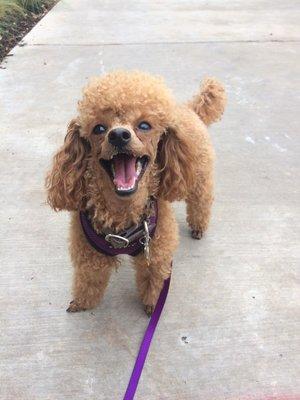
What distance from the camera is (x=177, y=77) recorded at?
17.8 ft

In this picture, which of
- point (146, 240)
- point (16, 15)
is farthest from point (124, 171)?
point (16, 15)

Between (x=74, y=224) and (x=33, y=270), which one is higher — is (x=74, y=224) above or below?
above

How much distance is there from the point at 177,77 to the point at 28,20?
10.3 ft

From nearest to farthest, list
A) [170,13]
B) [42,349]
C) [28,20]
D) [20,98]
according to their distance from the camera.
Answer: [42,349] → [20,98] → [28,20] → [170,13]

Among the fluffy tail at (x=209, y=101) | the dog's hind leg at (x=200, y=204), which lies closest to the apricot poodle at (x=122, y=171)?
the dog's hind leg at (x=200, y=204)

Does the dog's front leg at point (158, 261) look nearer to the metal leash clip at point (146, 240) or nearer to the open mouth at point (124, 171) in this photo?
the metal leash clip at point (146, 240)

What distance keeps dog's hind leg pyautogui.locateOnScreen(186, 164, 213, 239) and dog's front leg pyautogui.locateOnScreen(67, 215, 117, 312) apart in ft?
2.46

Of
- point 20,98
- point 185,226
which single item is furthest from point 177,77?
point 185,226

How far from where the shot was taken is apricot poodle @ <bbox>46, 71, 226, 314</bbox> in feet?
6.56

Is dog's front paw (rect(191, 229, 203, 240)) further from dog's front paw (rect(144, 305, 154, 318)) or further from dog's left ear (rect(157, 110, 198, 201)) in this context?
dog's left ear (rect(157, 110, 198, 201))

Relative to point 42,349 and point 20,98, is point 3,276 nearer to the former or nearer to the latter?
point 42,349

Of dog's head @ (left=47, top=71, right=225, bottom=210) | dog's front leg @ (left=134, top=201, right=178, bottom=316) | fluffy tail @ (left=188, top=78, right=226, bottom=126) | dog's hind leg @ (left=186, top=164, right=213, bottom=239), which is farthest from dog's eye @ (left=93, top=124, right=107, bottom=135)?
fluffy tail @ (left=188, top=78, right=226, bottom=126)

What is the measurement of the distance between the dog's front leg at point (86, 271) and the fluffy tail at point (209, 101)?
116cm

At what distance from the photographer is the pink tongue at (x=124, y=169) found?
197cm
